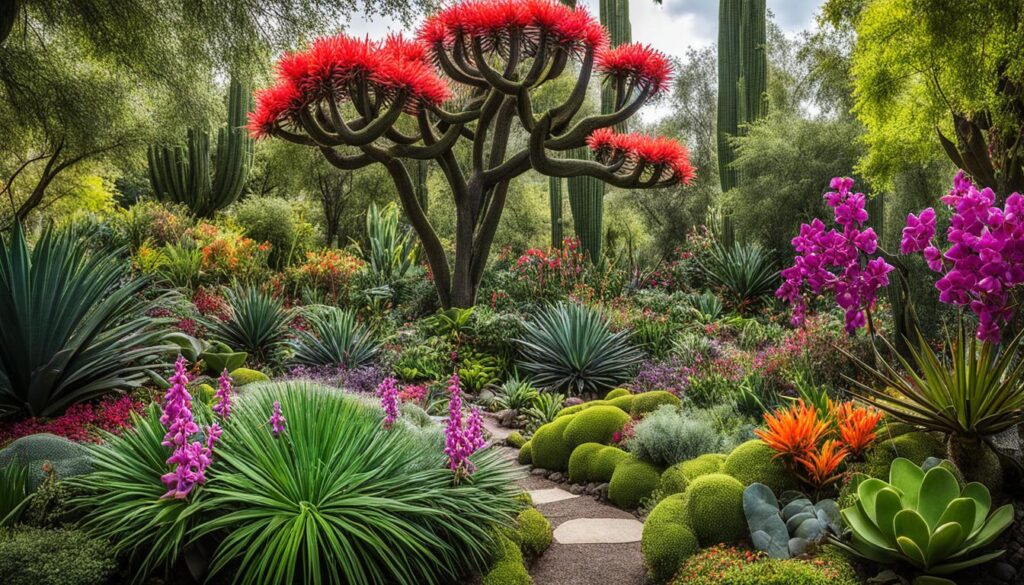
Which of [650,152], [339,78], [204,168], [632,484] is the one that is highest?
[204,168]

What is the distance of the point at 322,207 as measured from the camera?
25656 mm

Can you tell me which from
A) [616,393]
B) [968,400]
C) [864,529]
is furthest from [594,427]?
[968,400]

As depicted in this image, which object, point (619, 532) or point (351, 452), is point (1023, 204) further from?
point (351, 452)

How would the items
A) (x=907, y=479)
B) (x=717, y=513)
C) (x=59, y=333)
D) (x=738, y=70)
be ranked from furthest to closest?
(x=738, y=70) → (x=59, y=333) → (x=717, y=513) → (x=907, y=479)

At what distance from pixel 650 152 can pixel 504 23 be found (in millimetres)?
2692

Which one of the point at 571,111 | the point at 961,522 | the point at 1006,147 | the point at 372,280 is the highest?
the point at 571,111

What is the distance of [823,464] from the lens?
3869 mm

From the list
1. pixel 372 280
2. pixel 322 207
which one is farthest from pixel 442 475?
pixel 322 207

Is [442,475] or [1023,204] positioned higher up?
[1023,204]

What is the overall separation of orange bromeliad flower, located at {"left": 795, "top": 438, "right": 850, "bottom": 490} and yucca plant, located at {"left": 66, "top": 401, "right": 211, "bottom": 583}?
3160 millimetres

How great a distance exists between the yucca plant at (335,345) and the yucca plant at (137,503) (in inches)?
183

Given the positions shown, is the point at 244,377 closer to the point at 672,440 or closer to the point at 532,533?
the point at 532,533

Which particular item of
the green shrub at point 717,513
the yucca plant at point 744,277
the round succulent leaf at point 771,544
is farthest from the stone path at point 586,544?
the yucca plant at point 744,277

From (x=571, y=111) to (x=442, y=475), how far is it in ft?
22.5
